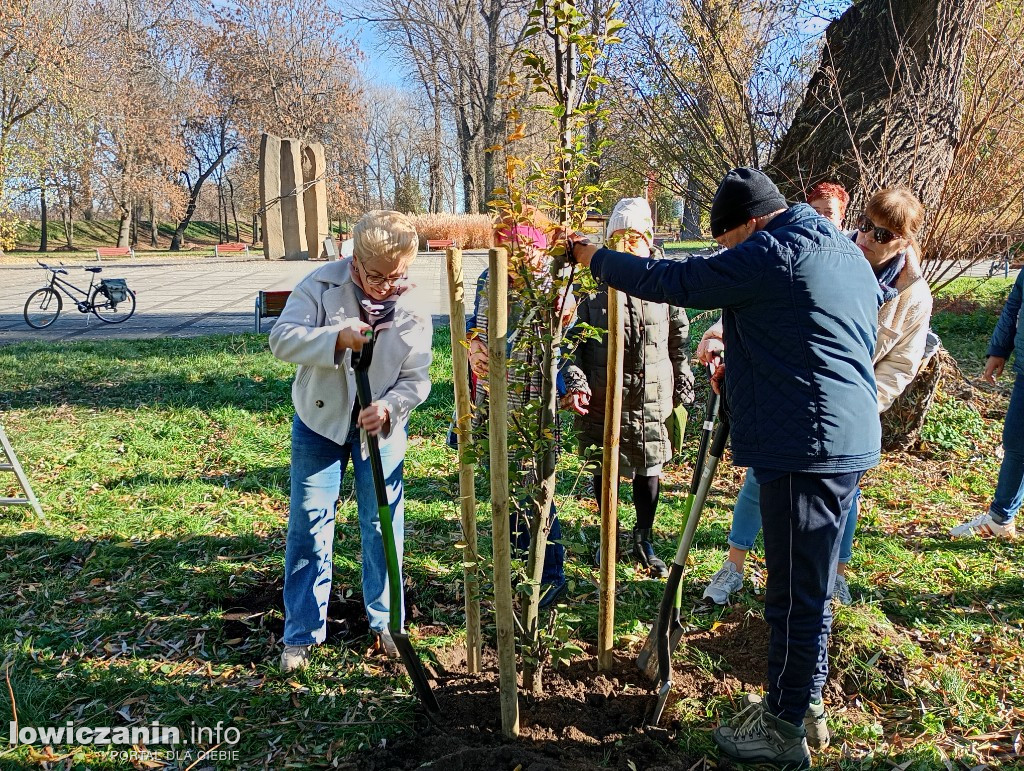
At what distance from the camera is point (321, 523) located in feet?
9.64

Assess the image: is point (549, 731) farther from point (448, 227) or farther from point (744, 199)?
point (448, 227)

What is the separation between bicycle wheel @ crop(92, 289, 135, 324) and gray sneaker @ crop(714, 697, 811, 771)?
11.9m

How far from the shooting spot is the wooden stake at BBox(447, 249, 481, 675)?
2430mm

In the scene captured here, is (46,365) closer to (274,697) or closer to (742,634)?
(274,697)

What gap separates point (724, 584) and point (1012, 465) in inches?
79.9

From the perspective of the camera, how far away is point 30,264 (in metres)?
23.7

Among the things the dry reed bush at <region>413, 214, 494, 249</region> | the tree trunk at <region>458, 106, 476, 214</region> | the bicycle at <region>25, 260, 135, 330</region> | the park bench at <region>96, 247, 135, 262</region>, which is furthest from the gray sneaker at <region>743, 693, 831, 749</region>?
the park bench at <region>96, 247, 135, 262</region>

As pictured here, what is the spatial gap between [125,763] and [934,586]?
3.83 m

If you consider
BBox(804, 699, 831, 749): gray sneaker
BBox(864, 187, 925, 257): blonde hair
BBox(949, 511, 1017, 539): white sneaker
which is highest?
BBox(864, 187, 925, 257): blonde hair

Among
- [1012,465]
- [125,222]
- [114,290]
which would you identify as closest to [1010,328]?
[1012,465]

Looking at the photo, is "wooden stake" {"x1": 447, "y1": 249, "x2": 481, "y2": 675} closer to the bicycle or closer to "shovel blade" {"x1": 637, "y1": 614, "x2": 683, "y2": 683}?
"shovel blade" {"x1": 637, "y1": 614, "x2": 683, "y2": 683}

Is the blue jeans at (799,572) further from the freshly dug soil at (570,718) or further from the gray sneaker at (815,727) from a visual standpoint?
the freshly dug soil at (570,718)

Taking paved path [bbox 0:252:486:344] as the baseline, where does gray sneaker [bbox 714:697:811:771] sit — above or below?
below

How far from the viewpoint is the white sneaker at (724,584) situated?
355cm
